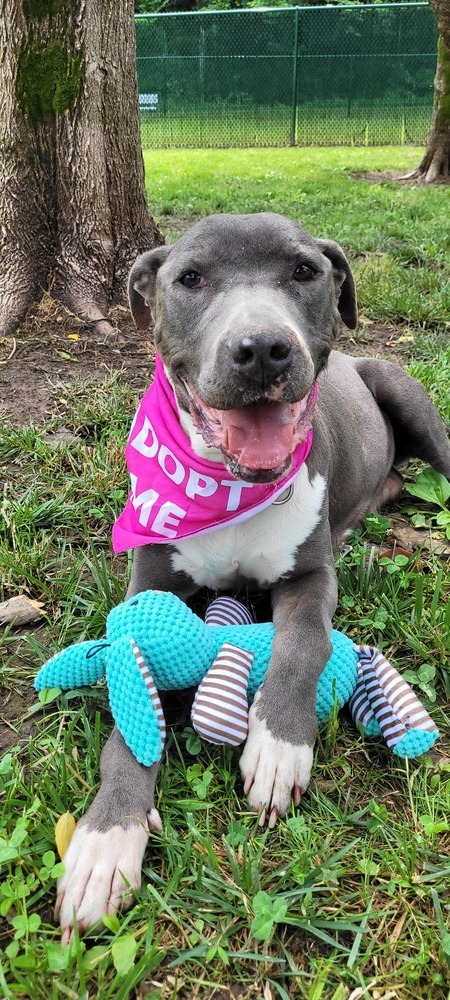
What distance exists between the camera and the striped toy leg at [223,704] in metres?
1.97

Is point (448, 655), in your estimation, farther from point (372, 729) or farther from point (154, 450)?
point (154, 450)

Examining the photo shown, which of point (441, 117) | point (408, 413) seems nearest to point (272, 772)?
point (408, 413)

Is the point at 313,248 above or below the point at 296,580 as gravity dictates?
above

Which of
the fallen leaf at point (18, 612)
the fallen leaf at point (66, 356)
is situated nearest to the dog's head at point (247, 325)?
the fallen leaf at point (18, 612)

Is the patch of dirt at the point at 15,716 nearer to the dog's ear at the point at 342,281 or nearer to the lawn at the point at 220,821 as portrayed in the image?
the lawn at the point at 220,821

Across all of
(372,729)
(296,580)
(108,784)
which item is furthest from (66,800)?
(296,580)

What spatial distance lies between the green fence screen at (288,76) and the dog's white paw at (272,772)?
20.3m

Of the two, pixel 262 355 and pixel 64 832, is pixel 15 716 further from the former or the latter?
pixel 262 355

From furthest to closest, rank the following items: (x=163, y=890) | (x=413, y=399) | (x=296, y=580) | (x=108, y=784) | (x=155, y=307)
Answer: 1. (x=413, y=399)
2. (x=155, y=307)
3. (x=296, y=580)
4. (x=108, y=784)
5. (x=163, y=890)

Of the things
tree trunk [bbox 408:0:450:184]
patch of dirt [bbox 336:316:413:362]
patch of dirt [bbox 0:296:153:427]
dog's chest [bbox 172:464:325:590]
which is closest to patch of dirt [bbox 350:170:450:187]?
tree trunk [bbox 408:0:450:184]

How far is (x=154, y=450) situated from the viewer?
2.78 m

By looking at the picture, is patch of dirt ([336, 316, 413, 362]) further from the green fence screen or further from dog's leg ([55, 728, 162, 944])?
the green fence screen

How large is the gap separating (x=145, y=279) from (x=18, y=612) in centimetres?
135

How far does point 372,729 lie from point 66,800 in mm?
829
